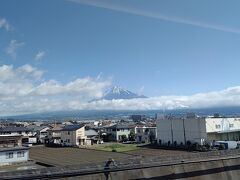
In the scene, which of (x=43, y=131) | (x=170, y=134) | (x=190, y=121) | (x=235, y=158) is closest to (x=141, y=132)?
(x=170, y=134)

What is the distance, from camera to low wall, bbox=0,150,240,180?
11.8 feet

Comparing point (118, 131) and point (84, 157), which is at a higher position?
point (118, 131)

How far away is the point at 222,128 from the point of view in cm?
3966

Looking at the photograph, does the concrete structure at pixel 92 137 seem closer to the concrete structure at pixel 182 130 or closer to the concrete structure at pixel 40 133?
the concrete structure at pixel 40 133

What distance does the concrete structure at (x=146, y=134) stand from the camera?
5044 cm

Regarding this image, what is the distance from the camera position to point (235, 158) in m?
5.00

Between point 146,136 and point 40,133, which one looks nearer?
point 146,136

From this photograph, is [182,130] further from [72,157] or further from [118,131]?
[72,157]

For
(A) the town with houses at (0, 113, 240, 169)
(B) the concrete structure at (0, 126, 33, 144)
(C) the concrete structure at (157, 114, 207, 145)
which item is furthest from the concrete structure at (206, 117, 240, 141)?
(B) the concrete structure at (0, 126, 33, 144)

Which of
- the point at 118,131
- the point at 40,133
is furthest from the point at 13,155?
the point at 40,133

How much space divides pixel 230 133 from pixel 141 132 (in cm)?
1620

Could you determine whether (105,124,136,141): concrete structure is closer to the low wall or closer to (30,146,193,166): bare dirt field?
(30,146,193,166): bare dirt field

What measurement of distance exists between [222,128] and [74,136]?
22.6m

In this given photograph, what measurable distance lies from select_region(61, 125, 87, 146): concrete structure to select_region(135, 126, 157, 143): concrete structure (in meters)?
8.80
